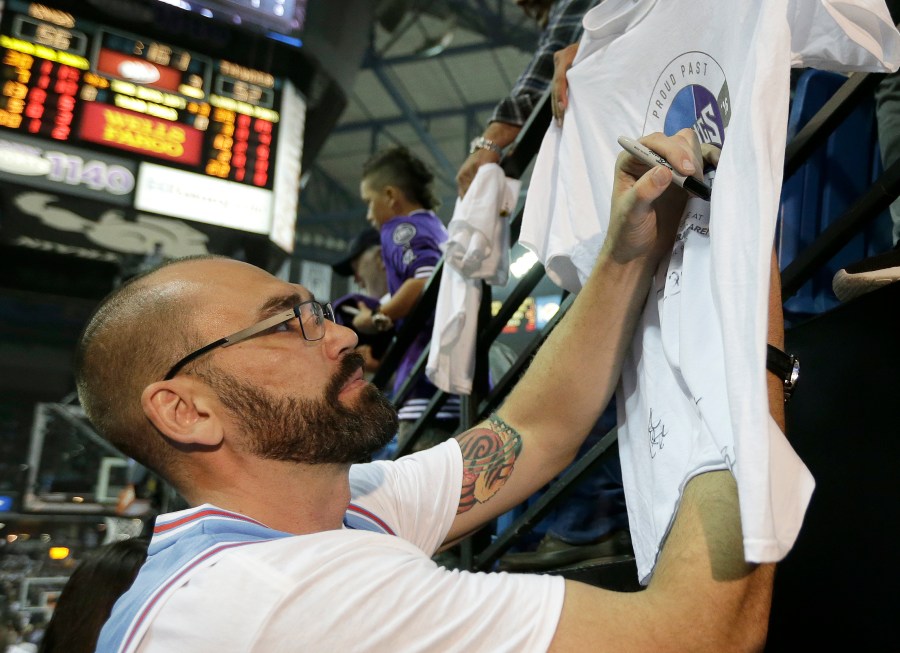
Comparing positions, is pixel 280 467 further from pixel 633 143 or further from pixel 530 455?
pixel 633 143

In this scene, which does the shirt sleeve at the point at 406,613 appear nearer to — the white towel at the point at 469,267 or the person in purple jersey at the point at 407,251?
the white towel at the point at 469,267

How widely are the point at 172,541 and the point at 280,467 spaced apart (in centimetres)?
20

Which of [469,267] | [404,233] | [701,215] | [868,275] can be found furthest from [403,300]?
[868,275]

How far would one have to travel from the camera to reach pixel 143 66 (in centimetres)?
540

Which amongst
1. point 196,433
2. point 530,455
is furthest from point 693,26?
point 196,433

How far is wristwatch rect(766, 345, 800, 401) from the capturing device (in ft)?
2.80

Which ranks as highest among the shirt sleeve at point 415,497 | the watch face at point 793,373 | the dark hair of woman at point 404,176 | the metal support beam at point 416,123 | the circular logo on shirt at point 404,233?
the metal support beam at point 416,123

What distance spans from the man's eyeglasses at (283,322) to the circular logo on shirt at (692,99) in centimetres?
68

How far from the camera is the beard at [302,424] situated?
1193 millimetres

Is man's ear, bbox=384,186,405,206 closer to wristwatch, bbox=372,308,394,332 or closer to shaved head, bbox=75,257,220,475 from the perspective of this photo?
wristwatch, bbox=372,308,394,332

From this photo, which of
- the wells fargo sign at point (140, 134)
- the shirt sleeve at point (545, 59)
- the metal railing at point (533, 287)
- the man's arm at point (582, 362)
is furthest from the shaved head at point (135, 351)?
the wells fargo sign at point (140, 134)

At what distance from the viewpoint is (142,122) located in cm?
531

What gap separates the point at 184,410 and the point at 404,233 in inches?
63.8

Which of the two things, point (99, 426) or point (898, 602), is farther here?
point (99, 426)
